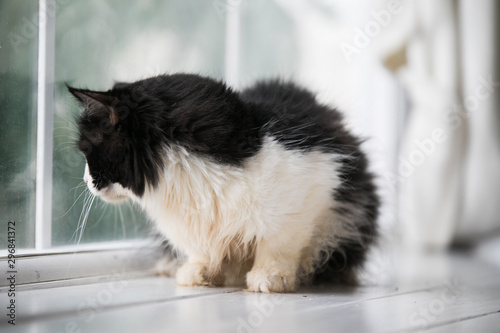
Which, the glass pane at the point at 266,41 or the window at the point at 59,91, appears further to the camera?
the glass pane at the point at 266,41

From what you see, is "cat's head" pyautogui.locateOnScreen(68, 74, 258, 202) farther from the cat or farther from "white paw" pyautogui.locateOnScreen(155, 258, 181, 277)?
"white paw" pyautogui.locateOnScreen(155, 258, 181, 277)

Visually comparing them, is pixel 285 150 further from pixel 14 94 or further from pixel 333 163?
pixel 14 94

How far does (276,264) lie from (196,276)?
9.2 inches

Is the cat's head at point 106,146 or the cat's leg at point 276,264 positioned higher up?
the cat's head at point 106,146

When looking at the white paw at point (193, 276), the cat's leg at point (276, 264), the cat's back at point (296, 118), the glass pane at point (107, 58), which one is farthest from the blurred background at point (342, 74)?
the cat's leg at point (276, 264)

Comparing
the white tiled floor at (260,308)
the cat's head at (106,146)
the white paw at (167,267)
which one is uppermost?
the cat's head at (106,146)

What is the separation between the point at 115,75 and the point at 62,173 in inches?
14.3

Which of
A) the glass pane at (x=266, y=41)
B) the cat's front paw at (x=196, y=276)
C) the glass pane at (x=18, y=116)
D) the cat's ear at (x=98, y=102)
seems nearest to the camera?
the cat's ear at (x=98, y=102)

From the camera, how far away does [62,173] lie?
1.35 meters

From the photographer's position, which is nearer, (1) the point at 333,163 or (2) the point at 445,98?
(1) the point at 333,163

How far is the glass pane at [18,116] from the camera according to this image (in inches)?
46.7

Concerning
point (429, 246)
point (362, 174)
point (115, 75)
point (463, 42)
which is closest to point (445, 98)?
point (463, 42)

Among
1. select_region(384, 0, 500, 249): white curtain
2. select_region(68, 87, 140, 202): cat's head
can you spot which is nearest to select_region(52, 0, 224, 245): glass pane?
select_region(68, 87, 140, 202): cat's head

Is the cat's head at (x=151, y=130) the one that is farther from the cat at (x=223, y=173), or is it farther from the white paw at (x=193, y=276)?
the white paw at (x=193, y=276)
